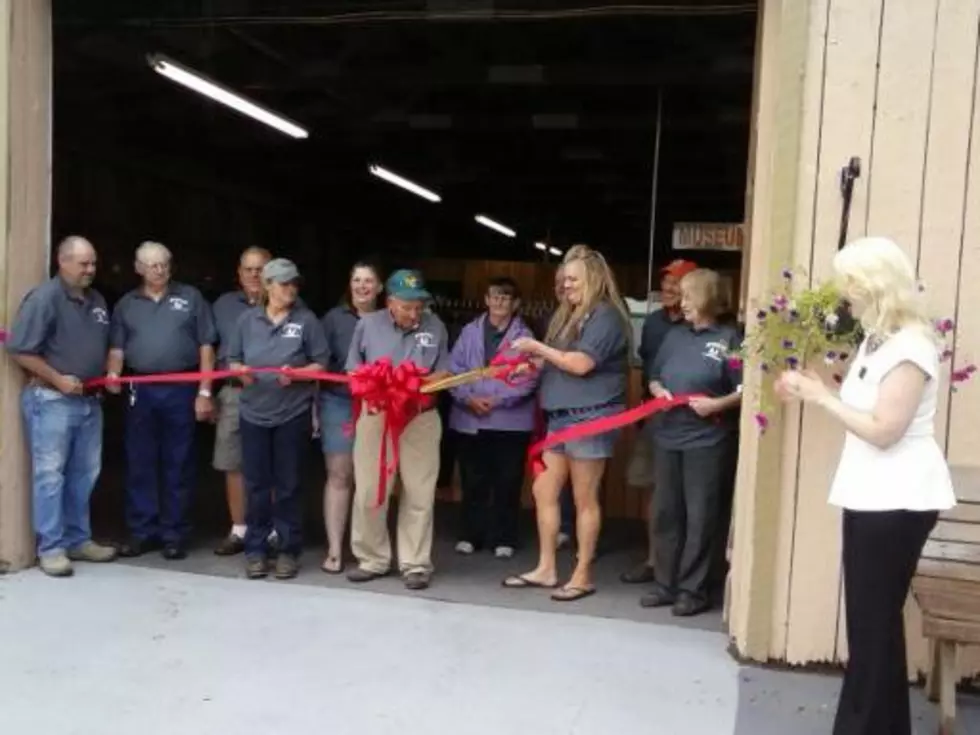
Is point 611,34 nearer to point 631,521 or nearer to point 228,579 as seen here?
point 631,521

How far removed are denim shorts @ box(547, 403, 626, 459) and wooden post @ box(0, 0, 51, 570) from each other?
8.68 feet

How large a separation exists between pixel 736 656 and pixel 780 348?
1322 millimetres

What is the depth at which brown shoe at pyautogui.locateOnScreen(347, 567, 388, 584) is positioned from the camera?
5043 millimetres

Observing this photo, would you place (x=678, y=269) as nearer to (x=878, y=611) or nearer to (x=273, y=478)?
(x=273, y=478)

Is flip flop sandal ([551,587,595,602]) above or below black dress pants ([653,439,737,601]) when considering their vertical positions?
below

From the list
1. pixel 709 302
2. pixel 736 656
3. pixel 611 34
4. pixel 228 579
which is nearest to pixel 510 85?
pixel 611 34

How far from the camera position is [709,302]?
4.70 m

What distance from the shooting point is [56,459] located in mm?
5035

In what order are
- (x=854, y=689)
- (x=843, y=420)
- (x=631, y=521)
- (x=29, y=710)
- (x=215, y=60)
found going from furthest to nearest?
(x=215, y=60), (x=631, y=521), (x=29, y=710), (x=854, y=689), (x=843, y=420)

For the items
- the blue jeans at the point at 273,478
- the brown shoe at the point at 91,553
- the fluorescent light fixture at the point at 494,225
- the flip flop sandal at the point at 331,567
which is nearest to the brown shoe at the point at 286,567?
the blue jeans at the point at 273,478

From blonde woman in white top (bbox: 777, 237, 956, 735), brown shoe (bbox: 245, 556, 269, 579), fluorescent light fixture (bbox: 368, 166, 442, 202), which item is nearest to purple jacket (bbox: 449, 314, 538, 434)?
brown shoe (bbox: 245, 556, 269, 579)

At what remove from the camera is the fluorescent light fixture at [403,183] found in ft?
46.8

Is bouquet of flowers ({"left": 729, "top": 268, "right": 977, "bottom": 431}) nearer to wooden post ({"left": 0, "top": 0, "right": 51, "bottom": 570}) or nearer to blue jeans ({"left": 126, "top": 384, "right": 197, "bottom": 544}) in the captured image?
blue jeans ({"left": 126, "top": 384, "right": 197, "bottom": 544})

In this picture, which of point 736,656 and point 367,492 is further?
point 367,492
